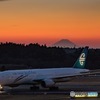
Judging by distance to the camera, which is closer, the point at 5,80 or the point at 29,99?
the point at 29,99

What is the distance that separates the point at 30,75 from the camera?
74.8 m

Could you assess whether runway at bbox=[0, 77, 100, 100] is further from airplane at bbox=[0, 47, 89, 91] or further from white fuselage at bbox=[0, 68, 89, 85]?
white fuselage at bbox=[0, 68, 89, 85]

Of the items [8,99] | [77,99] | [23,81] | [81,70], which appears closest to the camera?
[77,99]

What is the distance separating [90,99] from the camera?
166 feet

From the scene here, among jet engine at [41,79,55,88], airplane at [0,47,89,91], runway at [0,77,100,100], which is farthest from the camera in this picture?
jet engine at [41,79,55,88]

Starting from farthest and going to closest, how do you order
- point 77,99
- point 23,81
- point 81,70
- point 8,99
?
point 81,70, point 23,81, point 8,99, point 77,99

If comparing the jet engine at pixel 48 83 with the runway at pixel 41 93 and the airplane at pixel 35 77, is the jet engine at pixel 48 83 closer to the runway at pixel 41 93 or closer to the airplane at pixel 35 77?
the airplane at pixel 35 77

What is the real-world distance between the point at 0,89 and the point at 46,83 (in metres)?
8.17

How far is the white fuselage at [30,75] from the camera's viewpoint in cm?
7238

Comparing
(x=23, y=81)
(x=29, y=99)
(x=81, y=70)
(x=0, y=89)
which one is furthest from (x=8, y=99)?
(x=81, y=70)

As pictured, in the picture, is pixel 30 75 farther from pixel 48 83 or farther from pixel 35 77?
pixel 48 83

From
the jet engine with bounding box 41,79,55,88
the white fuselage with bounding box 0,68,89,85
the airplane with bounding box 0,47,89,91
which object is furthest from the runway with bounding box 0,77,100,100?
the white fuselage with bounding box 0,68,89,85

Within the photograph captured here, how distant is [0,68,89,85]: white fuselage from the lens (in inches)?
2849

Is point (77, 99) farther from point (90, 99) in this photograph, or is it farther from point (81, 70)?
point (81, 70)
